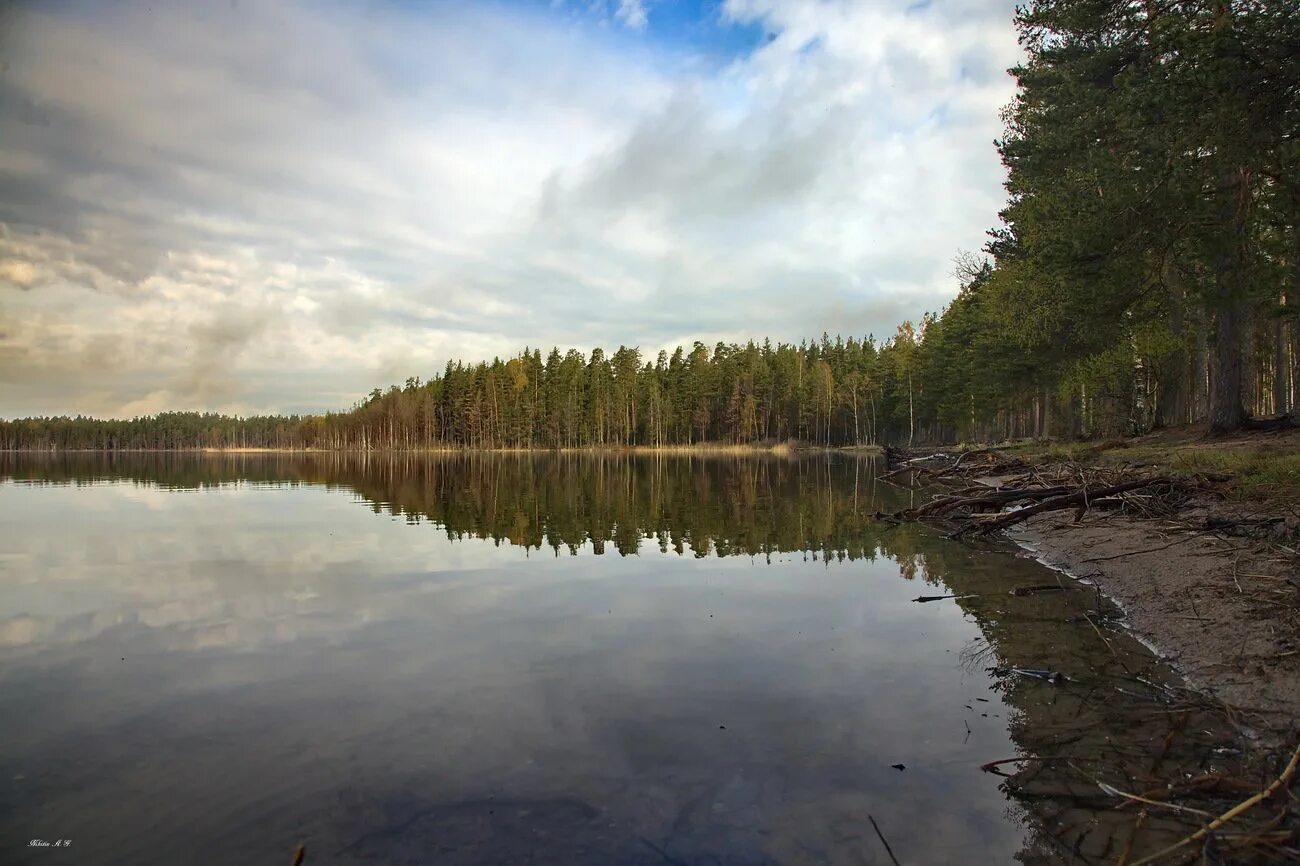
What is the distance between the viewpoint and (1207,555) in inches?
389

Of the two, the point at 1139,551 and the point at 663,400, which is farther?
the point at 663,400

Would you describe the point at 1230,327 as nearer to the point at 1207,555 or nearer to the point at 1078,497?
the point at 1078,497

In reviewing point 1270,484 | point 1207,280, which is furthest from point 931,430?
point 1270,484

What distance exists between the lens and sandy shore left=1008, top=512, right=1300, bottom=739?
20.3ft

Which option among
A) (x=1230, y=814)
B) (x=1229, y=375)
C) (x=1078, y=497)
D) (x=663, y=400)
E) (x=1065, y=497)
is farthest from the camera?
(x=663, y=400)

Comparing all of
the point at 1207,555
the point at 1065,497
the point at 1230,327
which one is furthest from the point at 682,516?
the point at 1230,327

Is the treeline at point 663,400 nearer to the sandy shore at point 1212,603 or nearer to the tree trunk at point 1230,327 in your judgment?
the tree trunk at point 1230,327

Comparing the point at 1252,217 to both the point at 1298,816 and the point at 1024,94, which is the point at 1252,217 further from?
the point at 1024,94

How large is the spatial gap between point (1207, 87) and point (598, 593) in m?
12.5

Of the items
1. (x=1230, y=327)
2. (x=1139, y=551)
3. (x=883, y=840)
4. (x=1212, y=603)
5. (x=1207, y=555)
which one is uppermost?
(x=1230, y=327)

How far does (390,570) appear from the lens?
13.8 m

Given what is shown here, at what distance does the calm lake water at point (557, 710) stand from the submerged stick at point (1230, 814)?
0.32 meters

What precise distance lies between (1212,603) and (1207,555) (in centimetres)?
187

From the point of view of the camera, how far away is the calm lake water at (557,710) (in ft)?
15.1
